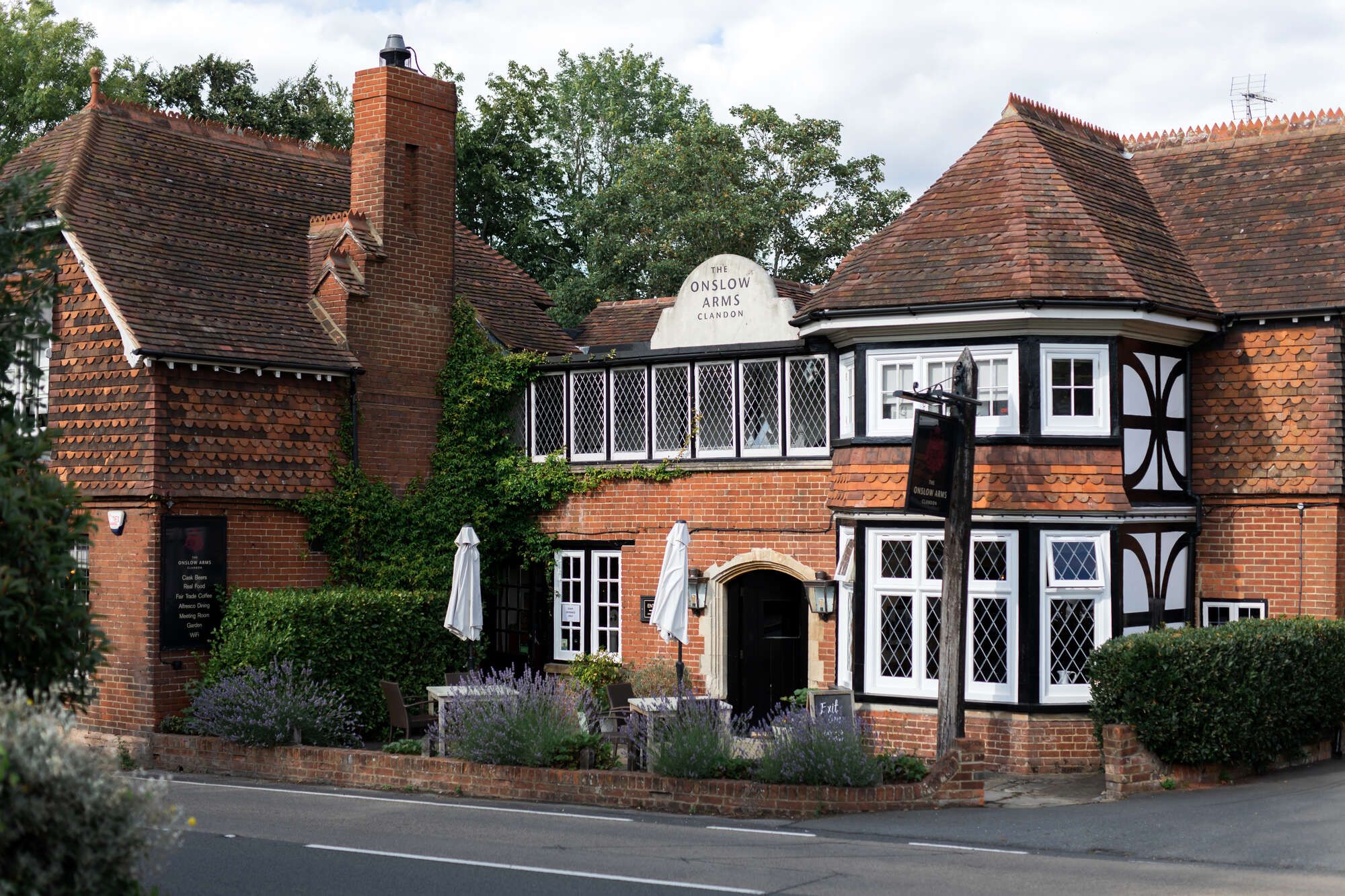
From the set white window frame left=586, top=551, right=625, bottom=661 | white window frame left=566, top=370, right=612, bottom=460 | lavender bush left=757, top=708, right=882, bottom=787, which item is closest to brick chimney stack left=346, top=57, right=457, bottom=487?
white window frame left=566, top=370, right=612, bottom=460

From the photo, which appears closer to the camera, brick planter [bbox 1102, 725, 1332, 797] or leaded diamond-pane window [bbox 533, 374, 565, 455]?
brick planter [bbox 1102, 725, 1332, 797]

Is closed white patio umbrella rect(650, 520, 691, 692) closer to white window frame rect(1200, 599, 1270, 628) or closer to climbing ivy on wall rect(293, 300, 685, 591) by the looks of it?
climbing ivy on wall rect(293, 300, 685, 591)

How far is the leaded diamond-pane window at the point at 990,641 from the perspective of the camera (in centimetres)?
1625

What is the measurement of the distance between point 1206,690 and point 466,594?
8.78 meters

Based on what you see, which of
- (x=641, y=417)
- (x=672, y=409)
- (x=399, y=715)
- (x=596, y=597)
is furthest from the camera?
(x=596, y=597)

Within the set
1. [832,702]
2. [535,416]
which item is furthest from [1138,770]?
[535,416]

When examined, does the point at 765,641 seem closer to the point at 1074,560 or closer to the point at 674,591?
the point at 674,591

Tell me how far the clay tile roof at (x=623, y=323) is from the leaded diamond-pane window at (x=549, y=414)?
8.90ft

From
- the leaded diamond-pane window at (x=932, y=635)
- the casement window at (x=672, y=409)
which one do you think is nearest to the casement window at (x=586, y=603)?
the casement window at (x=672, y=409)

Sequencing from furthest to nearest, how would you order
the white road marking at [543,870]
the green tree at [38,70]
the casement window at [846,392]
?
1. the green tree at [38,70]
2. the casement window at [846,392]
3. the white road marking at [543,870]

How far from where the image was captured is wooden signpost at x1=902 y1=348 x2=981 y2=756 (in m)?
14.6

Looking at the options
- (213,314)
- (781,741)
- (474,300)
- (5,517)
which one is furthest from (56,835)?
(474,300)

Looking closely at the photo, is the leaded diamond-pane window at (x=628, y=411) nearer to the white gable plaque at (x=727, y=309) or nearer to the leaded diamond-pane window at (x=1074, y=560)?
the white gable plaque at (x=727, y=309)

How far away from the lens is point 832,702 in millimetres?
15555
